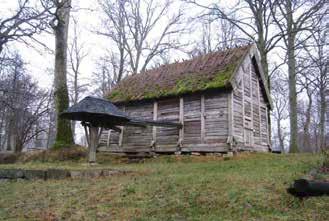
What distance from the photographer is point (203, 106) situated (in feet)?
53.6

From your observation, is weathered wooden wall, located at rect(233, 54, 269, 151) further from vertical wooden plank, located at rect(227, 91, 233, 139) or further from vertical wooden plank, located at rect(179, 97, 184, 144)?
vertical wooden plank, located at rect(179, 97, 184, 144)

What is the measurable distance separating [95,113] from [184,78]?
243 inches

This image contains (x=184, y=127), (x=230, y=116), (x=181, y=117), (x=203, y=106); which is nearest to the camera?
(x=230, y=116)

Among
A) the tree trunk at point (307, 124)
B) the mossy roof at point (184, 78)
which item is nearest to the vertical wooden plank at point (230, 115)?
the mossy roof at point (184, 78)

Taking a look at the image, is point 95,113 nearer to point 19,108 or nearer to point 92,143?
point 92,143

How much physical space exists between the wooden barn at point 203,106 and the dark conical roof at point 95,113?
3495 millimetres

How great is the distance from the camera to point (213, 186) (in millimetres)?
7465

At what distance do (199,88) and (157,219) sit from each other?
1099cm

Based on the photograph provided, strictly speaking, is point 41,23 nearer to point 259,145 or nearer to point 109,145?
point 109,145

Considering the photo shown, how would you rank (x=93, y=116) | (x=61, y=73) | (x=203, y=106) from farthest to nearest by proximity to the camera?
1. (x=61, y=73)
2. (x=203, y=106)
3. (x=93, y=116)

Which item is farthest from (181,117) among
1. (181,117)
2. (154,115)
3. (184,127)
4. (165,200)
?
(165,200)

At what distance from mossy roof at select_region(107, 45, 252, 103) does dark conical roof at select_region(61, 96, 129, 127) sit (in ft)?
12.8

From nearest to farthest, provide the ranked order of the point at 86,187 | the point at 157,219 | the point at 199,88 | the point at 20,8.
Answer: the point at 157,219, the point at 86,187, the point at 20,8, the point at 199,88

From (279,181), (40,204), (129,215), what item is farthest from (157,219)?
(279,181)
